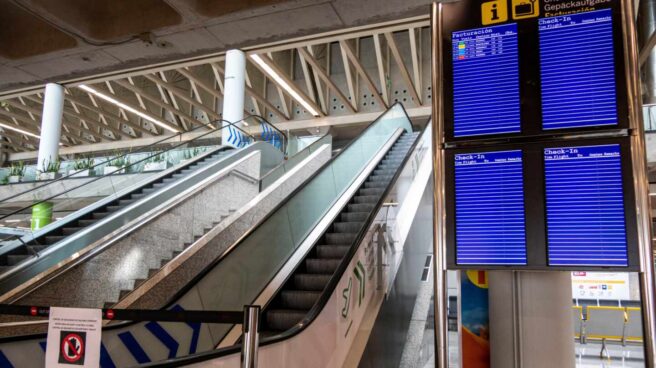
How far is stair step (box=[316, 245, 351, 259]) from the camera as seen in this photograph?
7.39m

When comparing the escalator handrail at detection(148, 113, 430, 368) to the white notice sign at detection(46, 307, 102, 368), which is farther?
the escalator handrail at detection(148, 113, 430, 368)

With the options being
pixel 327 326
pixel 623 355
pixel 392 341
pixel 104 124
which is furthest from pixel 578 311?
pixel 104 124

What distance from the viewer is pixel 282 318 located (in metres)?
5.89

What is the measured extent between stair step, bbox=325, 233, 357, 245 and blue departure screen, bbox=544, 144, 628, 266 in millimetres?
5279

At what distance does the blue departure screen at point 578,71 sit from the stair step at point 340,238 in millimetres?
5275

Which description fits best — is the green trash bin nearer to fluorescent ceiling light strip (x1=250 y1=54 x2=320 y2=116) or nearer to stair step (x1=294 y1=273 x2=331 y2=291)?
stair step (x1=294 y1=273 x2=331 y2=291)

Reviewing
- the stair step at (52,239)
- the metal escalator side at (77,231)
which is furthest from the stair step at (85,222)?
the stair step at (52,239)

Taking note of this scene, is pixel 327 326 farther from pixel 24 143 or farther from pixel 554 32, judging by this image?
pixel 24 143

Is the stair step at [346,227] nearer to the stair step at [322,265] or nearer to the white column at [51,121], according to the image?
the stair step at [322,265]

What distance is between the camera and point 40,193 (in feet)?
36.6

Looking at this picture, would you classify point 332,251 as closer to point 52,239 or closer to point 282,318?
point 282,318

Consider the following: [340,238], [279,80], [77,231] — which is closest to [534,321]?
[340,238]

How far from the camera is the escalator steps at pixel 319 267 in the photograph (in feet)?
19.5

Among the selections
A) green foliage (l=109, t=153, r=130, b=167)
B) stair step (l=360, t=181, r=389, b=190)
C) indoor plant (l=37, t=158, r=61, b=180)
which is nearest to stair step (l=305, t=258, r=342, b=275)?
stair step (l=360, t=181, r=389, b=190)
